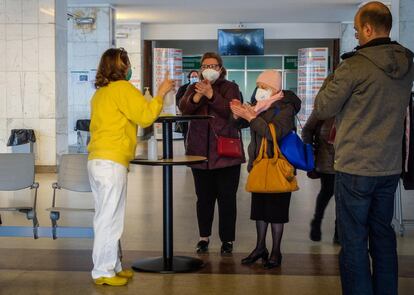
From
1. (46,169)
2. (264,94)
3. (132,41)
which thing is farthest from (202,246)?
(132,41)

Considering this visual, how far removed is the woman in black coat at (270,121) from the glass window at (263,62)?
24378mm

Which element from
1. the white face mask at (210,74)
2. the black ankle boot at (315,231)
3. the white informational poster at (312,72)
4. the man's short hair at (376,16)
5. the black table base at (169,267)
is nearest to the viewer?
the man's short hair at (376,16)

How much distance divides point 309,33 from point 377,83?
20793 mm

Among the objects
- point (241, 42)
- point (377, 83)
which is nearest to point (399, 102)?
point (377, 83)

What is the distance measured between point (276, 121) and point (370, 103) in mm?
1546

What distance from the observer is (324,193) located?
244 inches

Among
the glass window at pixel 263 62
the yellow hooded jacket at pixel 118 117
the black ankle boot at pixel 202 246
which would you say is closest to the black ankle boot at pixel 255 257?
the black ankle boot at pixel 202 246

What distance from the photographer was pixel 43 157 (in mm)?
12250

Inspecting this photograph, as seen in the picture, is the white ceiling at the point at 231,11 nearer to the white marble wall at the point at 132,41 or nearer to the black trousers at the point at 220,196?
the white marble wall at the point at 132,41

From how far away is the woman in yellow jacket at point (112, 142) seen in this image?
178 inches

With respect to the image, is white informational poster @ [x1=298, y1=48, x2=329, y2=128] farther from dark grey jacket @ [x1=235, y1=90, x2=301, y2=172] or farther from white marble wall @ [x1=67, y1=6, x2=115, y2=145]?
dark grey jacket @ [x1=235, y1=90, x2=301, y2=172]

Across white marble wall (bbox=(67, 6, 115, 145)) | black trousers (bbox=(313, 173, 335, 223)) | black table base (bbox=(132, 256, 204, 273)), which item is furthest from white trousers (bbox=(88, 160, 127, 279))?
white marble wall (bbox=(67, 6, 115, 145))

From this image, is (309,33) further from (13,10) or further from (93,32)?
(13,10)

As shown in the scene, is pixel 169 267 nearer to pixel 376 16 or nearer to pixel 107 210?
pixel 107 210
